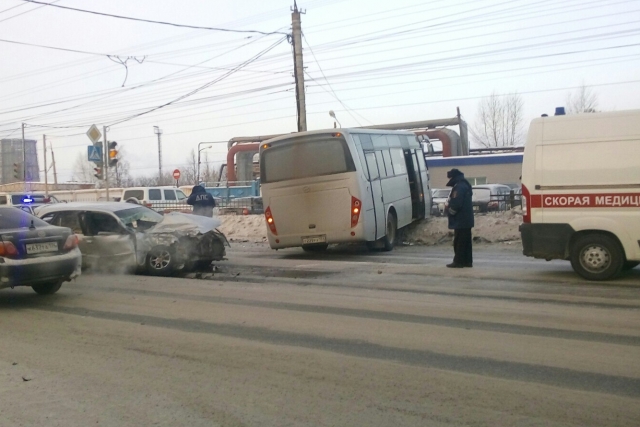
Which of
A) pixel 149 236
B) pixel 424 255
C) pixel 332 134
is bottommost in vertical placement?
pixel 424 255

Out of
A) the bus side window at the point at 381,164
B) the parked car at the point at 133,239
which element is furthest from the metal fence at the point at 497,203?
the parked car at the point at 133,239

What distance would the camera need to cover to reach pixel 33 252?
945cm

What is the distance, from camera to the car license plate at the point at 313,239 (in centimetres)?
1493

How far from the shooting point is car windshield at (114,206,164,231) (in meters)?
12.8

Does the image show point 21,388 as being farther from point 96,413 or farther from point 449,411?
point 449,411

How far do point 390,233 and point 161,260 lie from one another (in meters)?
6.23

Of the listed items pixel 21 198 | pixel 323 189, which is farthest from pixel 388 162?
pixel 21 198

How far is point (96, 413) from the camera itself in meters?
5.04

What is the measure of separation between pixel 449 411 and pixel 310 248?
1217cm

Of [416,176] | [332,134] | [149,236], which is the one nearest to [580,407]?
[149,236]

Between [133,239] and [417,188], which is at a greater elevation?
[417,188]

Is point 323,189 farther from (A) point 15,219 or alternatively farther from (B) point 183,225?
(A) point 15,219

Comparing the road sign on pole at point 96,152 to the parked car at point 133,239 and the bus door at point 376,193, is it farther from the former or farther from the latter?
the bus door at point 376,193

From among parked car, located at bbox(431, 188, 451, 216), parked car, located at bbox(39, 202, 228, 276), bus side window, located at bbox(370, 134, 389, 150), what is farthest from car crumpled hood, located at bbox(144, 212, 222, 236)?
parked car, located at bbox(431, 188, 451, 216)
